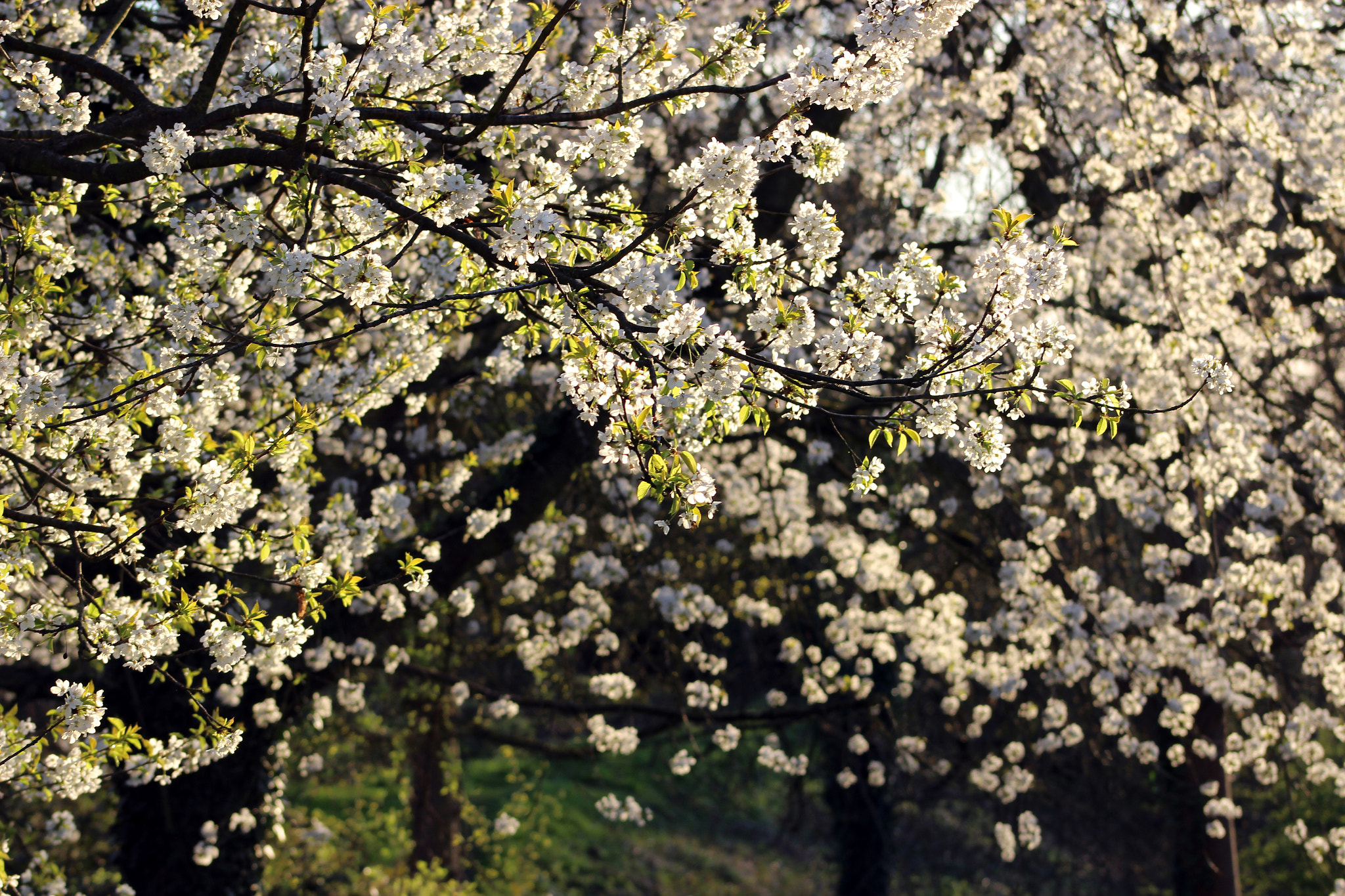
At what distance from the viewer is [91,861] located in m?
9.21

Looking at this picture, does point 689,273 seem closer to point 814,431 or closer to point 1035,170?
point 814,431

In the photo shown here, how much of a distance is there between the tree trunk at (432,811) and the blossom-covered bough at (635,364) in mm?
1104

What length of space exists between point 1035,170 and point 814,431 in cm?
325

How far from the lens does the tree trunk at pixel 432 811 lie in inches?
451

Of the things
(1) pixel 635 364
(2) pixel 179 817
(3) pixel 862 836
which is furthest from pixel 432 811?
(1) pixel 635 364

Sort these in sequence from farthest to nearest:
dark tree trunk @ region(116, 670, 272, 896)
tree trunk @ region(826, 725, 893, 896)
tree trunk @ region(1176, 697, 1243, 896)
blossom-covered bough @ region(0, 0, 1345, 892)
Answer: tree trunk @ region(826, 725, 893, 896), tree trunk @ region(1176, 697, 1243, 896), dark tree trunk @ region(116, 670, 272, 896), blossom-covered bough @ region(0, 0, 1345, 892)

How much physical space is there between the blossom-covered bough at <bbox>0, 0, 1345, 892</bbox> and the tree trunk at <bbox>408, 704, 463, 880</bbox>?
1104mm

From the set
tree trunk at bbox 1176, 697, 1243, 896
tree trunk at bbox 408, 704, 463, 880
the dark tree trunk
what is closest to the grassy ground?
tree trunk at bbox 408, 704, 463, 880

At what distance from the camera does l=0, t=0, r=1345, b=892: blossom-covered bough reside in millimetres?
3150

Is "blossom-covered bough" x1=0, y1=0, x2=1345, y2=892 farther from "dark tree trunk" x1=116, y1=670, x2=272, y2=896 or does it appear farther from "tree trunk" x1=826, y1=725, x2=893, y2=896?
"tree trunk" x1=826, y1=725, x2=893, y2=896

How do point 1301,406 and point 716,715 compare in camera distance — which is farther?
point 1301,406

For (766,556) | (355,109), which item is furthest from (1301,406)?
(355,109)

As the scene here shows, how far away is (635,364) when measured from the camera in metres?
3.06

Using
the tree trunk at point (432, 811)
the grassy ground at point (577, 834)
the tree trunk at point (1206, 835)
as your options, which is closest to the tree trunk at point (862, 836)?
the grassy ground at point (577, 834)
